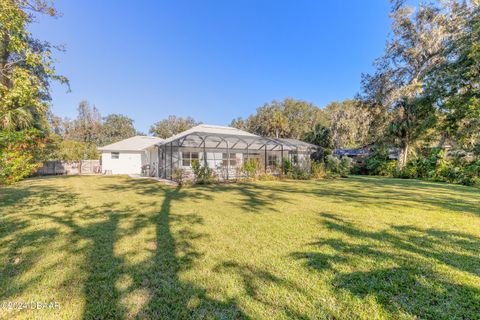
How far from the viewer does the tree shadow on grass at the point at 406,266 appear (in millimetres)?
2125

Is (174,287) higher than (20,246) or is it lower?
lower

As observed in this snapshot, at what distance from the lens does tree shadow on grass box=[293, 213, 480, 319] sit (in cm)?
212

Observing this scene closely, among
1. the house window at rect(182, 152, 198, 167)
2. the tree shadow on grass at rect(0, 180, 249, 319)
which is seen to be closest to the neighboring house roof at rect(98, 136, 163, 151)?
the house window at rect(182, 152, 198, 167)

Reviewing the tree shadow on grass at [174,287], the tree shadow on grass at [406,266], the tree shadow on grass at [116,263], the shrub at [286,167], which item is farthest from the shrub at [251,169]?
the tree shadow on grass at [174,287]

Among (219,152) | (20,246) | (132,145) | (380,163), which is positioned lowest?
(20,246)

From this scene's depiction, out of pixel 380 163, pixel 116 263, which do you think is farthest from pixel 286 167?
pixel 116 263

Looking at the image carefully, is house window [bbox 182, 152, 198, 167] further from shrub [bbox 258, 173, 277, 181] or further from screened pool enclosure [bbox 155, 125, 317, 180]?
shrub [bbox 258, 173, 277, 181]

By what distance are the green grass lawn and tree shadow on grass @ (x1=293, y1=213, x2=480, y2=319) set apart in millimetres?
15

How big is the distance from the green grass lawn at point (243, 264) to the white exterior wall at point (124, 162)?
56.9 ft

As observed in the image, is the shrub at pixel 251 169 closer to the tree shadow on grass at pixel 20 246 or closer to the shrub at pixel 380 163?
the tree shadow on grass at pixel 20 246

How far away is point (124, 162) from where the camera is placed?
71.7 ft

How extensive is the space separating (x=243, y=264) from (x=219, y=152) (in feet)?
48.4

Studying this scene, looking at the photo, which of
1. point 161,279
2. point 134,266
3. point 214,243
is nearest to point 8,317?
point 134,266

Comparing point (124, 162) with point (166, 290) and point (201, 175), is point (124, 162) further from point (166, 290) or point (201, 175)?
point (166, 290)
